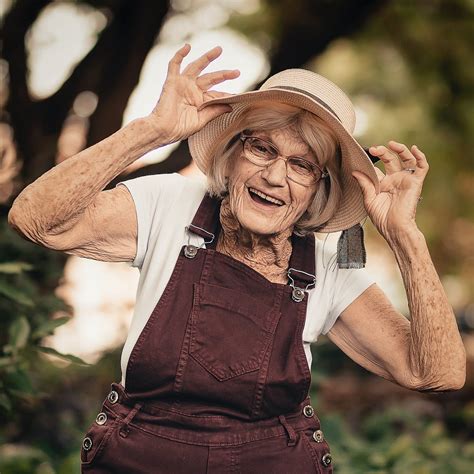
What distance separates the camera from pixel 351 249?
2898 millimetres

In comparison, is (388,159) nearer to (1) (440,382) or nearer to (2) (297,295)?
(2) (297,295)

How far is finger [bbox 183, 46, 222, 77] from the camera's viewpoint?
8.64 feet

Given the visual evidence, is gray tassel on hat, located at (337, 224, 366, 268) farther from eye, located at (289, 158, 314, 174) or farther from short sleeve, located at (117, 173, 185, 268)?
short sleeve, located at (117, 173, 185, 268)

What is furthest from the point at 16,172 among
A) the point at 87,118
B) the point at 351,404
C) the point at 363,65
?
the point at 363,65

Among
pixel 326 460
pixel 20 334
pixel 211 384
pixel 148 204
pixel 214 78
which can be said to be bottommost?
pixel 20 334

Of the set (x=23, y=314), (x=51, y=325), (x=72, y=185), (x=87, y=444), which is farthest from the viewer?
(x=23, y=314)

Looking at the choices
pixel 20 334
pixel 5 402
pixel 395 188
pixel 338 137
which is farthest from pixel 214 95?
pixel 5 402

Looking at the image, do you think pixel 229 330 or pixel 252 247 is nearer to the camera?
pixel 229 330

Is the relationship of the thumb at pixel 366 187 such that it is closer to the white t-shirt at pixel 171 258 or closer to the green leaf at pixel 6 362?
the white t-shirt at pixel 171 258

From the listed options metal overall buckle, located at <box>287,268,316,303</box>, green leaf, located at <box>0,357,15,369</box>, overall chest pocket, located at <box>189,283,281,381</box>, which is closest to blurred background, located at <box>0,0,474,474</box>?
green leaf, located at <box>0,357,15,369</box>

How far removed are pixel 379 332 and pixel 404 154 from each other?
584mm

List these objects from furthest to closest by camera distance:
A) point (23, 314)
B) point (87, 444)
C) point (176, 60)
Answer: point (23, 314) < point (87, 444) < point (176, 60)

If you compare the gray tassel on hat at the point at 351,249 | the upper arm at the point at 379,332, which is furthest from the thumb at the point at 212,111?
the upper arm at the point at 379,332

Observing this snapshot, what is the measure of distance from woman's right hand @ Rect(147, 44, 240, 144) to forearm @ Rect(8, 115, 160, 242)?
0.05 m
